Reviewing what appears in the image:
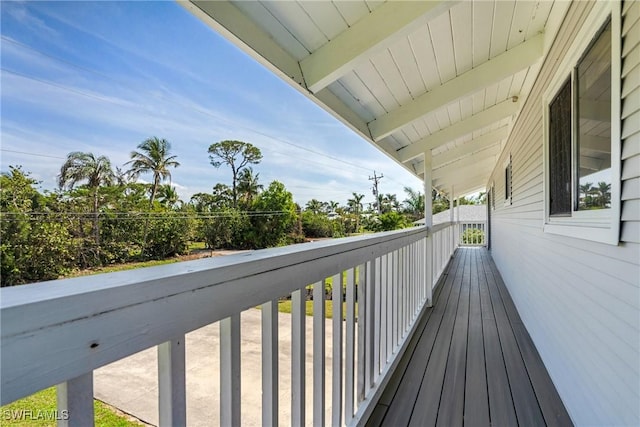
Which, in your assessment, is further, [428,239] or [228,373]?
[428,239]

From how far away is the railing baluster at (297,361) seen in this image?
1080mm

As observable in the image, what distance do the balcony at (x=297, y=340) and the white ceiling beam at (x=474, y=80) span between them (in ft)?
3.97

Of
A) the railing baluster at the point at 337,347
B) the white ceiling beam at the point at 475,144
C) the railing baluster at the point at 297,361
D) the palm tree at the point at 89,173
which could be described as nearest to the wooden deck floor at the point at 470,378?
the railing baluster at the point at 337,347

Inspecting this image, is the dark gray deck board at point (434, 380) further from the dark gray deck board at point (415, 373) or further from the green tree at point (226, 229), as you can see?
the green tree at point (226, 229)

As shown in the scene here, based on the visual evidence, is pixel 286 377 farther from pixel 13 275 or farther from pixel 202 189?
pixel 13 275

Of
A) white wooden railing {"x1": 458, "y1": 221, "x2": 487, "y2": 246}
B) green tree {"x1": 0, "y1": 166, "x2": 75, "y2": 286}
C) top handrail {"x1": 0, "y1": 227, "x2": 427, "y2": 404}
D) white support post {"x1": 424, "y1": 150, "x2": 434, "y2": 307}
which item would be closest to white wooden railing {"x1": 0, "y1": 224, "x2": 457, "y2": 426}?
top handrail {"x1": 0, "y1": 227, "x2": 427, "y2": 404}

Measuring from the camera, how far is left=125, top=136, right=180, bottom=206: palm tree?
3.21 m

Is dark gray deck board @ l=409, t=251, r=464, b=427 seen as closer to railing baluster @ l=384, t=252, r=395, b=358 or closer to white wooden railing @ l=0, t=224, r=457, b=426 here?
railing baluster @ l=384, t=252, r=395, b=358

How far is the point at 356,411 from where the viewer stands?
1730mm

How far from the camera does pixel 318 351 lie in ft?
4.16

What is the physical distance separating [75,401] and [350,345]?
1264 millimetres

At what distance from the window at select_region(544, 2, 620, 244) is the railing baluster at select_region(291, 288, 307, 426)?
137 cm

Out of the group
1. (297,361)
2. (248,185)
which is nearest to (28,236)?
(297,361)

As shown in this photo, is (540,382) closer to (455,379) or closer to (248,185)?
(455,379)
